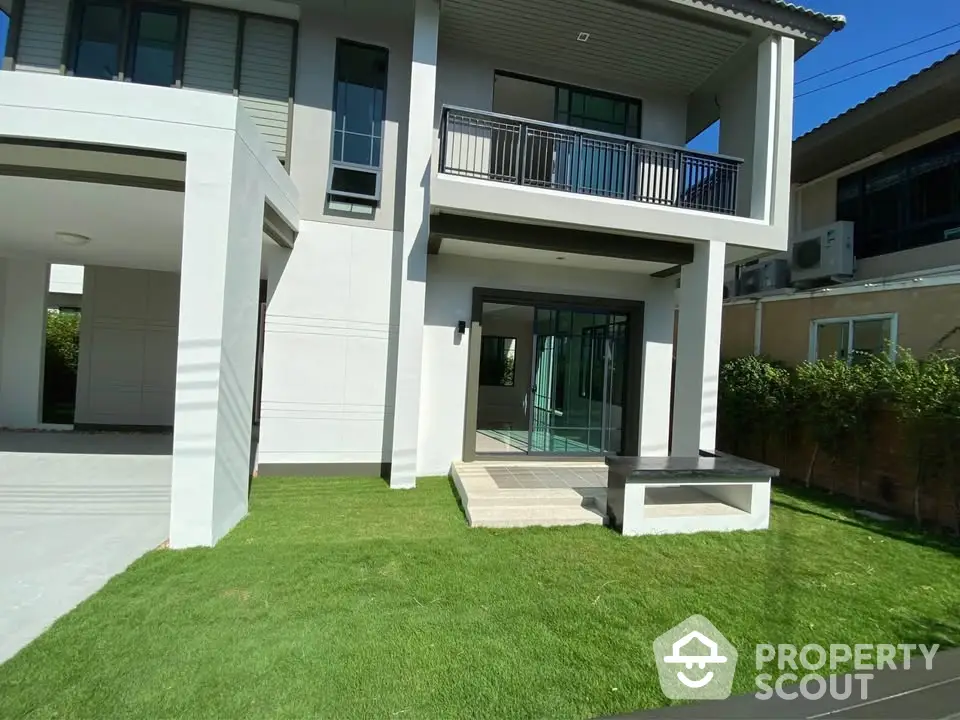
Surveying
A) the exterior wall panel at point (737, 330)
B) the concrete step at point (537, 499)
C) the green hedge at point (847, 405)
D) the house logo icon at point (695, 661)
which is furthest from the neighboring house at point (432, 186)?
the house logo icon at point (695, 661)

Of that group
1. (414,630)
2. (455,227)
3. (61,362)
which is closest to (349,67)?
(455,227)

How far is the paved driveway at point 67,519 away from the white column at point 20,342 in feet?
2.99

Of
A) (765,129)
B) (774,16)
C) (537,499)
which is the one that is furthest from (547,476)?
(774,16)

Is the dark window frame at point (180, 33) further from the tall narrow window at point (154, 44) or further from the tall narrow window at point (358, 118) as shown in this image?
the tall narrow window at point (358, 118)

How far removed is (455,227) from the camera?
6152 millimetres

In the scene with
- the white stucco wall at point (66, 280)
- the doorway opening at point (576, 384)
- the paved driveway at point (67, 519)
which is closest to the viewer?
the paved driveway at point (67, 519)

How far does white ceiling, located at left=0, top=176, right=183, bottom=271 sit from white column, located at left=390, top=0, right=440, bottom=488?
8.56 ft

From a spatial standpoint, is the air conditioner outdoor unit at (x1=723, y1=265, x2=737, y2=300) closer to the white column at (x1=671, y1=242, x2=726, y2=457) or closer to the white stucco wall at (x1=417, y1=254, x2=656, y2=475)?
the white column at (x1=671, y1=242, x2=726, y2=457)

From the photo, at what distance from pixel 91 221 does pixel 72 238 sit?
1.21m

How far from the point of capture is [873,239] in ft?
31.6

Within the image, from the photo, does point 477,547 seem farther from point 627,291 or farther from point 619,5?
point 619,5

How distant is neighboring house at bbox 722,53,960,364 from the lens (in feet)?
22.1

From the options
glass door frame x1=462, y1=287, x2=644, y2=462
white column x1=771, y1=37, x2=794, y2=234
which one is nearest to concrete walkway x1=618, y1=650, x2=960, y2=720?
glass door frame x1=462, y1=287, x2=644, y2=462

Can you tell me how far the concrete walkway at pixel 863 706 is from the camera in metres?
2.44
